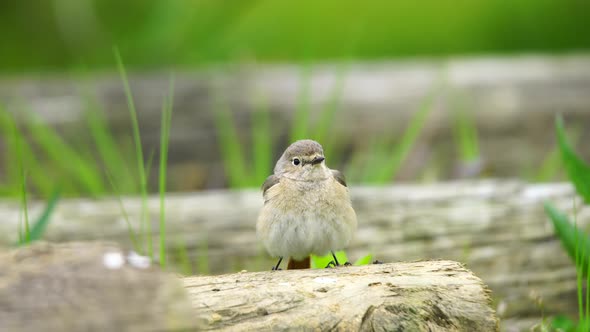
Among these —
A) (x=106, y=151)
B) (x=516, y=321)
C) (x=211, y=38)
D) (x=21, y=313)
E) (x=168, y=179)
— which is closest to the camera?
(x=21, y=313)

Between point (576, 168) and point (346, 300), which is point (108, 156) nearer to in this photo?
point (346, 300)

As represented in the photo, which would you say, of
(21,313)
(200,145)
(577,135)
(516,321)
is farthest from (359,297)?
(577,135)

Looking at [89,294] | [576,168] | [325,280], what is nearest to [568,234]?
[576,168]

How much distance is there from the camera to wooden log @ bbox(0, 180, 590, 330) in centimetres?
417

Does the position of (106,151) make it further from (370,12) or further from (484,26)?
(484,26)

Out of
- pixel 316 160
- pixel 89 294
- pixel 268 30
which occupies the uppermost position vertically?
pixel 268 30

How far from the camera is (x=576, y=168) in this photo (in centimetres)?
375

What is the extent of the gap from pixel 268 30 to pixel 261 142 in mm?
2884

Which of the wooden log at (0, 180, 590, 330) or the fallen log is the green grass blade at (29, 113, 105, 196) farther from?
the fallen log

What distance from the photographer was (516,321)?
408 cm

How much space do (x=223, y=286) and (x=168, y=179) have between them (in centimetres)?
349

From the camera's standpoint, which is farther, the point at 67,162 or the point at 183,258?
the point at 67,162

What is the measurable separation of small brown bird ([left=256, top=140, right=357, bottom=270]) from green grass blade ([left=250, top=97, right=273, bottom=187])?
38.0 inches

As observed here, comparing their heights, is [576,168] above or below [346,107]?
below
